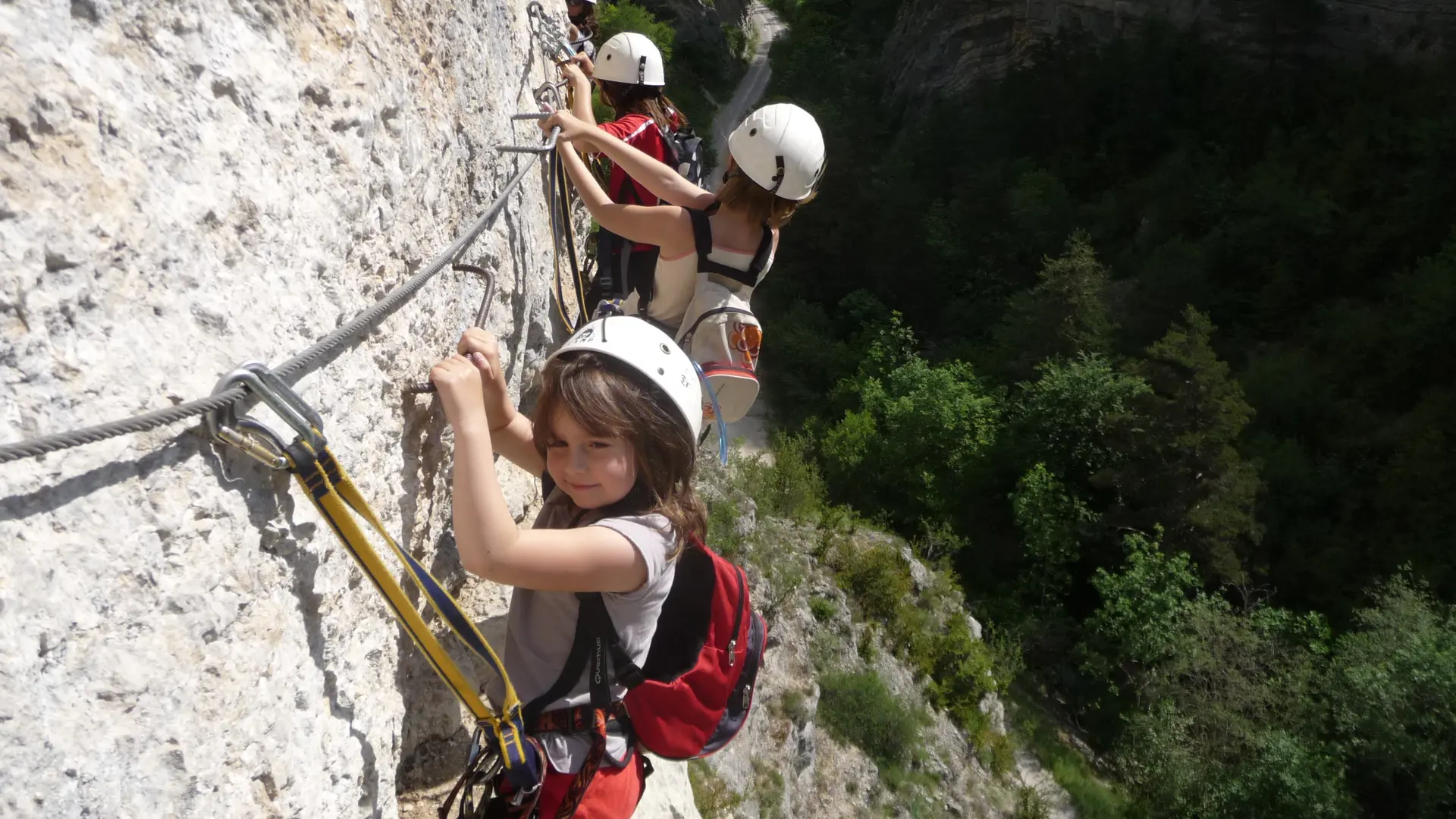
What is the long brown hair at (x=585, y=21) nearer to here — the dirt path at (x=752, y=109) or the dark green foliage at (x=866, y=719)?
the dark green foliage at (x=866, y=719)

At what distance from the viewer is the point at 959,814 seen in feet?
36.4

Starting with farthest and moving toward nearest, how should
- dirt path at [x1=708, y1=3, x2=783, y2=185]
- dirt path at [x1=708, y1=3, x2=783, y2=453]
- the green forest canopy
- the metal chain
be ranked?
1. dirt path at [x1=708, y1=3, x2=783, y2=185]
2. dirt path at [x1=708, y1=3, x2=783, y2=453]
3. the green forest canopy
4. the metal chain

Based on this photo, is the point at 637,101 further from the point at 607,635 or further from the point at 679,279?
the point at 607,635

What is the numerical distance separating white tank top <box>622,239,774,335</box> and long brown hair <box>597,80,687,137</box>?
3.25 ft

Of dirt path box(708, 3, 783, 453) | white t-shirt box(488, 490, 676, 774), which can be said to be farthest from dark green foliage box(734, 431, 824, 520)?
white t-shirt box(488, 490, 676, 774)

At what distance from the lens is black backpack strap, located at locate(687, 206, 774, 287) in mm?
3029

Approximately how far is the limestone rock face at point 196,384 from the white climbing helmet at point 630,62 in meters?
1.70

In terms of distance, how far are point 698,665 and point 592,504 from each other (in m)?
0.51

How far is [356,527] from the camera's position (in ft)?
5.32

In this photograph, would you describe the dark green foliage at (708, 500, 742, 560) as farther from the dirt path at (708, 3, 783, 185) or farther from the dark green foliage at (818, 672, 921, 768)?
the dirt path at (708, 3, 783, 185)


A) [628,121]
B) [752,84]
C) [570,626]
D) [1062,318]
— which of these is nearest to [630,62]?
[628,121]

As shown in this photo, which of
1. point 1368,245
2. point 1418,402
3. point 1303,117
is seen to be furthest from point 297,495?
point 1303,117

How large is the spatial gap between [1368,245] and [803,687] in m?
18.8

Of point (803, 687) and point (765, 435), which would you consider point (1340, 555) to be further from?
point (803, 687)
